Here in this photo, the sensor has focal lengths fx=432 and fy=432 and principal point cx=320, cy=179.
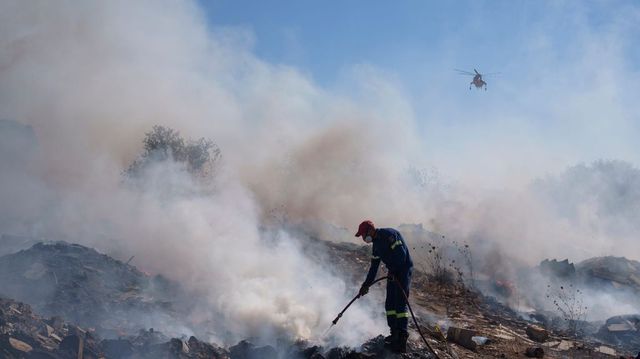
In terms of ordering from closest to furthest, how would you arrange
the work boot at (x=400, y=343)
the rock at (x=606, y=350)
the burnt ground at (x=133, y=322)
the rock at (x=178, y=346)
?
the burnt ground at (x=133, y=322) < the rock at (x=178, y=346) < the work boot at (x=400, y=343) < the rock at (x=606, y=350)

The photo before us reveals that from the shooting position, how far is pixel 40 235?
515 inches

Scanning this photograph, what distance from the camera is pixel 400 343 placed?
6.20 metres

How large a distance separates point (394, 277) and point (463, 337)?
228 centimetres

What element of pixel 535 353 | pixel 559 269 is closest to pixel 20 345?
pixel 535 353

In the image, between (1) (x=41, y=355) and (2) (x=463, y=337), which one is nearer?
(1) (x=41, y=355)

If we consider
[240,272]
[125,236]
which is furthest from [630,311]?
[125,236]

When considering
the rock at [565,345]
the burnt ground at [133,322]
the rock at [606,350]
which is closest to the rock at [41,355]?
the burnt ground at [133,322]

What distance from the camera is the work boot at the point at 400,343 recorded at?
6166 millimetres

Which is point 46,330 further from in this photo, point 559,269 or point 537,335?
point 559,269

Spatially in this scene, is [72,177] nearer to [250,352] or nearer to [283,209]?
[283,209]

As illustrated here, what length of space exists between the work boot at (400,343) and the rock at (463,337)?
1.87 m

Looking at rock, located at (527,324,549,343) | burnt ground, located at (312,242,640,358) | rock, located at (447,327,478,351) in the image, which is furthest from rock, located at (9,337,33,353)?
rock, located at (527,324,549,343)

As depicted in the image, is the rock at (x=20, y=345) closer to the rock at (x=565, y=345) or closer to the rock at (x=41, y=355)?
the rock at (x=41, y=355)

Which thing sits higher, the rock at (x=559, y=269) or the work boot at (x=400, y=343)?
the rock at (x=559, y=269)
